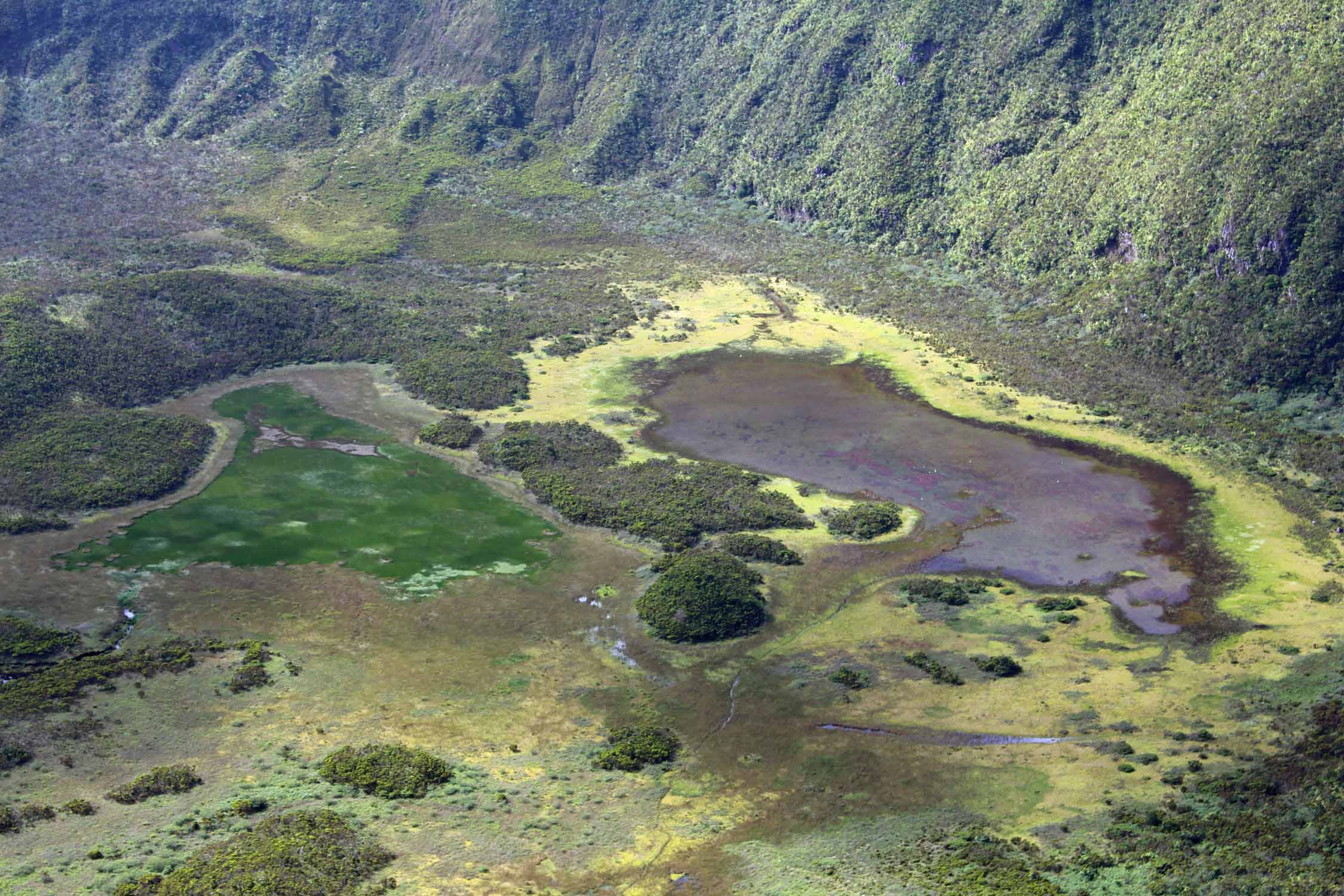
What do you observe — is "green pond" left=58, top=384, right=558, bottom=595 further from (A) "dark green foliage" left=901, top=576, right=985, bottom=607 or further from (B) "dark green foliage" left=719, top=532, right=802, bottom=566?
(A) "dark green foliage" left=901, top=576, right=985, bottom=607

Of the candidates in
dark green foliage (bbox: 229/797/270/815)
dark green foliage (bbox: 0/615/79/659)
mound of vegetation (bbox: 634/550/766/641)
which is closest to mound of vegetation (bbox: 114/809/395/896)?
dark green foliage (bbox: 229/797/270/815)

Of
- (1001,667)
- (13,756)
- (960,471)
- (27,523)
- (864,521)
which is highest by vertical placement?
(960,471)

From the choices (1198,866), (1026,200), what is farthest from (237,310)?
(1198,866)

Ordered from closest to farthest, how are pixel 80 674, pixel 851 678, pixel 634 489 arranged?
pixel 80 674 → pixel 851 678 → pixel 634 489

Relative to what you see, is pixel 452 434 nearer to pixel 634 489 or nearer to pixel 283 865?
pixel 634 489

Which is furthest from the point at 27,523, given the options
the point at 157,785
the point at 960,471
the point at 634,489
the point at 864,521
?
the point at 960,471

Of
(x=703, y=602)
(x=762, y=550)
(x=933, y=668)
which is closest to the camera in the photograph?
(x=933, y=668)

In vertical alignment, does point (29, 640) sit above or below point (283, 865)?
below
